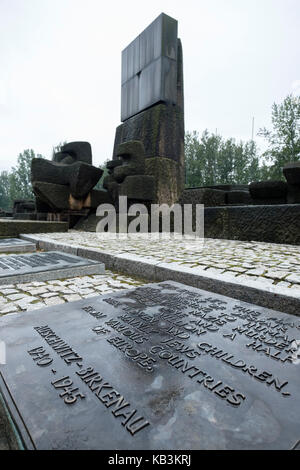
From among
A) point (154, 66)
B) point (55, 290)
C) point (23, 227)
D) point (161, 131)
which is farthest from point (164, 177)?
point (55, 290)

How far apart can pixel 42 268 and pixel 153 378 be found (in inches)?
94.6

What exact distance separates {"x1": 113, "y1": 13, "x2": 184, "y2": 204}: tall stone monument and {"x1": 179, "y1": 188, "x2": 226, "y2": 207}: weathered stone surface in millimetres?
2038

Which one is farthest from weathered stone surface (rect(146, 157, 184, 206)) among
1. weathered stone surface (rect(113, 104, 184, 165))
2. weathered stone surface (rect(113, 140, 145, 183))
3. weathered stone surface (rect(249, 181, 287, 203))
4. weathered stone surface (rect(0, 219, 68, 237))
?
weathered stone surface (rect(0, 219, 68, 237))

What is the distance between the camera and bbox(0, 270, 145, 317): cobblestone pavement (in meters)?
2.28

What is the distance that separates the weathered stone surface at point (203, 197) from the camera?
7328 mm

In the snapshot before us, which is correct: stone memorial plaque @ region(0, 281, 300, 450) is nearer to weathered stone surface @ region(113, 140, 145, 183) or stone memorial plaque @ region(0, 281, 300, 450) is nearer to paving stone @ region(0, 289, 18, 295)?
paving stone @ region(0, 289, 18, 295)

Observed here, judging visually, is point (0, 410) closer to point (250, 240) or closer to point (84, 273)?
point (84, 273)

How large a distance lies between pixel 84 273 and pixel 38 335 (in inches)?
69.3

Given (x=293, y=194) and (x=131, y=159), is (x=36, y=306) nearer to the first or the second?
(x=293, y=194)

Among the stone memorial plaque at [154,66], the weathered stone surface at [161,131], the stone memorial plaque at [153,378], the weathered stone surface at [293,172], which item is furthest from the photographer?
the stone memorial plaque at [154,66]

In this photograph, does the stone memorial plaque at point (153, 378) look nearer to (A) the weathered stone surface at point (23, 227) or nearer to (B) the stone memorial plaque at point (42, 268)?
(B) the stone memorial plaque at point (42, 268)

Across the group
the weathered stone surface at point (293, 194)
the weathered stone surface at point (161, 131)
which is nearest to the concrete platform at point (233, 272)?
the weathered stone surface at point (293, 194)

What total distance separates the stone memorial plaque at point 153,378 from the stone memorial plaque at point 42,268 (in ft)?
4.03

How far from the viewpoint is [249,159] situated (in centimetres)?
3431
